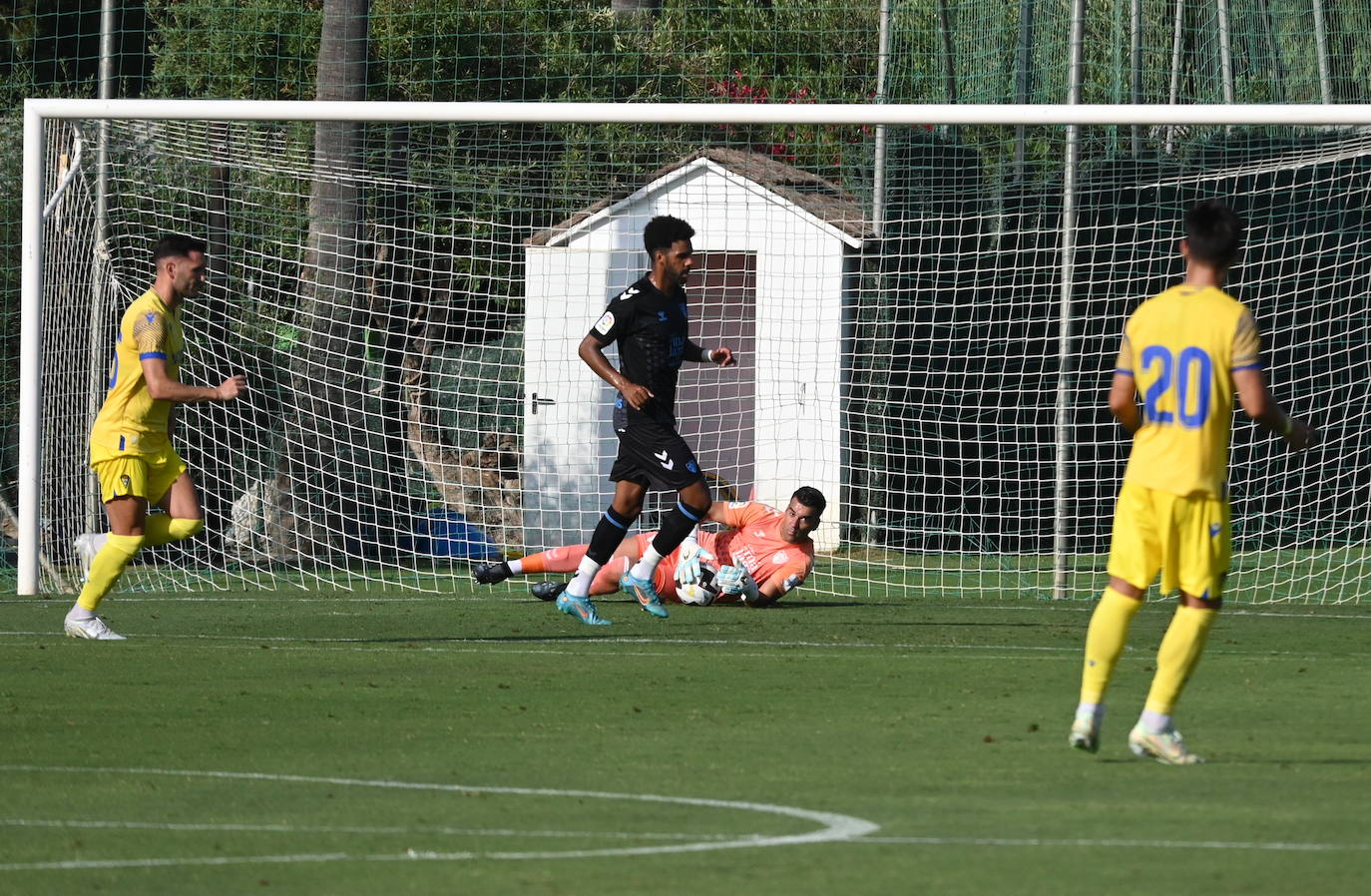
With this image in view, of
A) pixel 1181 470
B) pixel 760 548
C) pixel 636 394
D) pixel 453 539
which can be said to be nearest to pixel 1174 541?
pixel 1181 470

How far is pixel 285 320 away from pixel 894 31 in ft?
20.6

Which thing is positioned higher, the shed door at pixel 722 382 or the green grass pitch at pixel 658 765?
the shed door at pixel 722 382

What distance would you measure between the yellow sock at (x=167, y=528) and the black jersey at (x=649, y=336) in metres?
2.50

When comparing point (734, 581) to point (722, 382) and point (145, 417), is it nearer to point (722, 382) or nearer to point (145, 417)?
point (722, 382)

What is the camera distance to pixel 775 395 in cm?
1609

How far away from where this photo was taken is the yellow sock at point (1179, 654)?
256 inches

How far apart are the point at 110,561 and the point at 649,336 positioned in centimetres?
320

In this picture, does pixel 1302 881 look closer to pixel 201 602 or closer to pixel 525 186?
pixel 201 602

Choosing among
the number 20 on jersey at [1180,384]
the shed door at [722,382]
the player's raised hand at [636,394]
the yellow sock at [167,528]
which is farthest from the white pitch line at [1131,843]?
the shed door at [722,382]

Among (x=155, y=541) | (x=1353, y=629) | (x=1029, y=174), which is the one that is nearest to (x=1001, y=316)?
(x=1029, y=174)

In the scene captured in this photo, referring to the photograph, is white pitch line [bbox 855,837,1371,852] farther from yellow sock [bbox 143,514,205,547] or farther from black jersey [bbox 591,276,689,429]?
black jersey [bbox 591,276,689,429]

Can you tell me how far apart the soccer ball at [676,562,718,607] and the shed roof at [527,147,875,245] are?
373 centimetres

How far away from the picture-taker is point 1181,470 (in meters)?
6.48

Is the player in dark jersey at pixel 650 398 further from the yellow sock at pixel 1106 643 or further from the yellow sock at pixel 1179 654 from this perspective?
the yellow sock at pixel 1179 654
